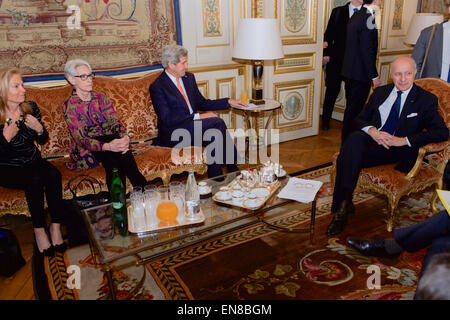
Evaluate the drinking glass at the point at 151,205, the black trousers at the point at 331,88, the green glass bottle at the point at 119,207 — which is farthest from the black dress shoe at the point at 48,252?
the black trousers at the point at 331,88

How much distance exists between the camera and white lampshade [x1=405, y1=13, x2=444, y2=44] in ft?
14.5

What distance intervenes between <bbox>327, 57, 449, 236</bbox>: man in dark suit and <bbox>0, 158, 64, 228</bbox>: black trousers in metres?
1.92

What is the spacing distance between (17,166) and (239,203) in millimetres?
1536

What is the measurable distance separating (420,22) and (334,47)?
1.05 metres

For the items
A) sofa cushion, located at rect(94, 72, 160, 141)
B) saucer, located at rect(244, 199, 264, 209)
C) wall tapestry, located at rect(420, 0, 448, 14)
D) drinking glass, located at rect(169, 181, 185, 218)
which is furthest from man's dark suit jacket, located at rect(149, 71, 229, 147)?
wall tapestry, located at rect(420, 0, 448, 14)

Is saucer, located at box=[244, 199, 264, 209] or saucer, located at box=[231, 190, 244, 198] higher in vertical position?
saucer, located at box=[231, 190, 244, 198]

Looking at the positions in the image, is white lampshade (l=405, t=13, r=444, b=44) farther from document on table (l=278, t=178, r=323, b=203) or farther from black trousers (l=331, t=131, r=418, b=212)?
document on table (l=278, t=178, r=323, b=203)

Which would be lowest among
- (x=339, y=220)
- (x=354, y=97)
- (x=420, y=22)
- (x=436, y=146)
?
(x=339, y=220)

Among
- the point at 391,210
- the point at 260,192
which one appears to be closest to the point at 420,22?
the point at 391,210

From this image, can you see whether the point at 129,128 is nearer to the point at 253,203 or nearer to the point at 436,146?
the point at 253,203

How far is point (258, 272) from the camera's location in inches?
88.4

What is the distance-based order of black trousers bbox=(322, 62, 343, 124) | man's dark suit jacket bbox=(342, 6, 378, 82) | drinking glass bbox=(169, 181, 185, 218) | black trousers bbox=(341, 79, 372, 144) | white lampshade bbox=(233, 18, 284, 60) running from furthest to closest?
black trousers bbox=(322, 62, 343, 124), black trousers bbox=(341, 79, 372, 144), man's dark suit jacket bbox=(342, 6, 378, 82), white lampshade bbox=(233, 18, 284, 60), drinking glass bbox=(169, 181, 185, 218)
